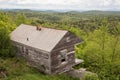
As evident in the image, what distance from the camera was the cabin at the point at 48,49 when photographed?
2492 centimetres

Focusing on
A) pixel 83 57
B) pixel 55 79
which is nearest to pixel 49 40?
pixel 55 79

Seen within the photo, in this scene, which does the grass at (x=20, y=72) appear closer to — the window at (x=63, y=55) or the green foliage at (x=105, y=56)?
the window at (x=63, y=55)

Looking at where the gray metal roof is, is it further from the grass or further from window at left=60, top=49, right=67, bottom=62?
the grass

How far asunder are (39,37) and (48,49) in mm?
3476

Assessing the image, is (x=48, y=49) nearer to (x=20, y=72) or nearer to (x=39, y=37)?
(x=39, y=37)

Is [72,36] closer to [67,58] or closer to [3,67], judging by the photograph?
[67,58]

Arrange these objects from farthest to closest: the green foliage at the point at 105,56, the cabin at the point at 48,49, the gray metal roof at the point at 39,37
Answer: the green foliage at the point at 105,56 → the gray metal roof at the point at 39,37 → the cabin at the point at 48,49

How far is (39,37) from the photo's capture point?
27281 millimetres

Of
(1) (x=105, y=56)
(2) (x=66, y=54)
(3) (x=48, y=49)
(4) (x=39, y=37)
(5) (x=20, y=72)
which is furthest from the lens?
(1) (x=105, y=56)

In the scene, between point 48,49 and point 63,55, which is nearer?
point 48,49

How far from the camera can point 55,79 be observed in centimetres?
2473

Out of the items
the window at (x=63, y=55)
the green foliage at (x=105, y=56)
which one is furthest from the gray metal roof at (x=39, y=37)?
the green foliage at (x=105, y=56)

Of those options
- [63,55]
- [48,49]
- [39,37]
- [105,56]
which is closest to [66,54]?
[63,55]

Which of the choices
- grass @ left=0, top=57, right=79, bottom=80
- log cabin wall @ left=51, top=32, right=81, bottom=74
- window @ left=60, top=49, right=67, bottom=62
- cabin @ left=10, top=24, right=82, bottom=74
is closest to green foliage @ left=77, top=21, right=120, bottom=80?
cabin @ left=10, top=24, right=82, bottom=74
